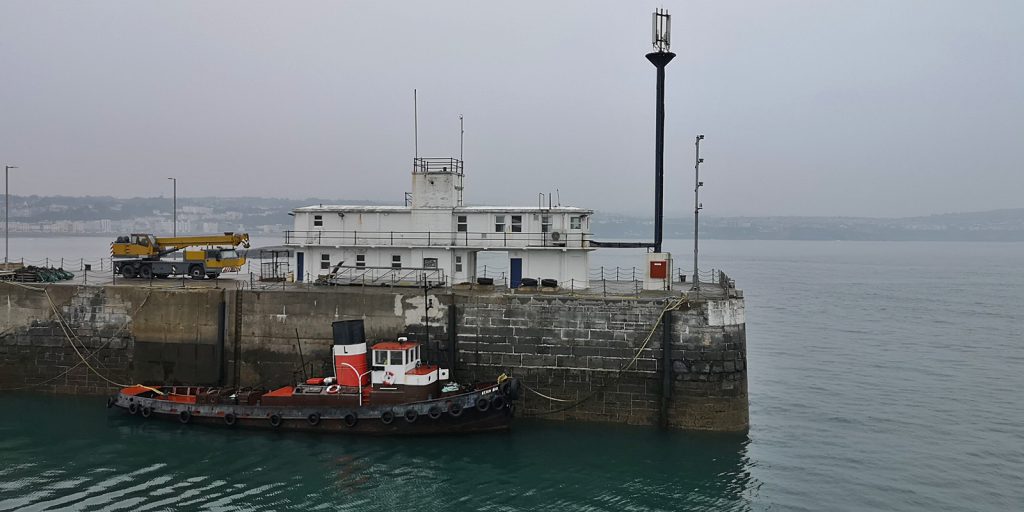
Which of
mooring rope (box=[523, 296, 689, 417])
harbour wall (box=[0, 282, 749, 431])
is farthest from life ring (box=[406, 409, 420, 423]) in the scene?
mooring rope (box=[523, 296, 689, 417])

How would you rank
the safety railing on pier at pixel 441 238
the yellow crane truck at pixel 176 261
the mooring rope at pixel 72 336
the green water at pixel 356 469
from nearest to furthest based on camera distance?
the green water at pixel 356 469 → the mooring rope at pixel 72 336 → the safety railing on pier at pixel 441 238 → the yellow crane truck at pixel 176 261

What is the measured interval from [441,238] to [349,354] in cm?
845

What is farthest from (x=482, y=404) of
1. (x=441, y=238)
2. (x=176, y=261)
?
(x=176, y=261)

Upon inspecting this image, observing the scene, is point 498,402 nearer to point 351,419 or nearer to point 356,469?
point 351,419

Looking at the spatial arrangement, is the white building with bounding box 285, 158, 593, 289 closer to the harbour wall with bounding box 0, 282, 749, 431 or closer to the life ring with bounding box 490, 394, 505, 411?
the harbour wall with bounding box 0, 282, 749, 431

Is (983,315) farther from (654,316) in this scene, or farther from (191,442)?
(191,442)

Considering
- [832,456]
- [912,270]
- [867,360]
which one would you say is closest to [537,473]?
[832,456]

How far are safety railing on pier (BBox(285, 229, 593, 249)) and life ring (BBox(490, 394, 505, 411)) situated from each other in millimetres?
8468

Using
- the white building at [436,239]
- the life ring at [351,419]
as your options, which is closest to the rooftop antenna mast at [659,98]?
the white building at [436,239]

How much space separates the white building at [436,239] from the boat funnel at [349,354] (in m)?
4.74

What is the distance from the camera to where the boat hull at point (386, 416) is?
88.8 feet

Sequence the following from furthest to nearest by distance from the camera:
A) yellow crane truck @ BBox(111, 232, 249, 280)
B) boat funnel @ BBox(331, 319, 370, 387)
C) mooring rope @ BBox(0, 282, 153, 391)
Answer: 1. yellow crane truck @ BBox(111, 232, 249, 280)
2. mooring rope @ BBox(0, 282, 153, 391)
3. boat funnel @ BBox(331, 319, 370, 387)

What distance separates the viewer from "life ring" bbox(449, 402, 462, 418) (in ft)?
88.6

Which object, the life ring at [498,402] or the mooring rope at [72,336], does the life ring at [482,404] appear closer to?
the life ring at [498,402]
